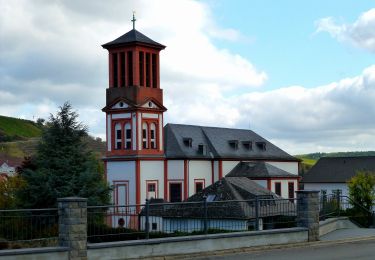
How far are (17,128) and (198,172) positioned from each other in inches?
5135

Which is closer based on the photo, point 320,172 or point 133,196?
point 133,196

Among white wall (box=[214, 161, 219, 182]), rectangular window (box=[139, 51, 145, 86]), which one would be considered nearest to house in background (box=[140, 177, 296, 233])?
rectangular window (box=[139, 51, 145, 86])

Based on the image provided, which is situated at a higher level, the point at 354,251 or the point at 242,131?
the point at 242,131

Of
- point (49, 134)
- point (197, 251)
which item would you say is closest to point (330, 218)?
point (197, 251)

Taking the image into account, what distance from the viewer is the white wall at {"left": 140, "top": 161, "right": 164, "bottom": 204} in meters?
49.7

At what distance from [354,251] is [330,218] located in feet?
18.3

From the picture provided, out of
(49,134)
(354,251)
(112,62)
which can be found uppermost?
(112,62)

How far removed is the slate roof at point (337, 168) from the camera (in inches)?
2940

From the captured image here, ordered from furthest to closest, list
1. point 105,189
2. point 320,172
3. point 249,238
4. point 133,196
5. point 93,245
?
point 320,172, point 133,196, point 105,189, point 249,238, point 93,245

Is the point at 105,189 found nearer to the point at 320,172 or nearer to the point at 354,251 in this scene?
the point at 354,251

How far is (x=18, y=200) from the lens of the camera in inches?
1425

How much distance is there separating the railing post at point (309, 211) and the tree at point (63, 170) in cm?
1662

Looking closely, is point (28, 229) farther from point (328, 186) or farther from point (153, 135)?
point (328, 186)

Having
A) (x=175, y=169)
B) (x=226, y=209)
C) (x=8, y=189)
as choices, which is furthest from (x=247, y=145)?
(x=226, y=209)
